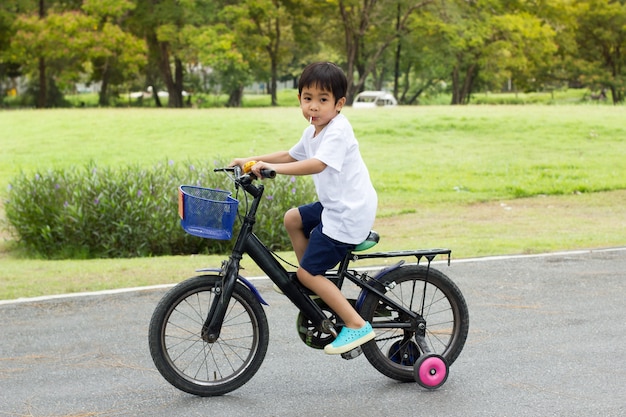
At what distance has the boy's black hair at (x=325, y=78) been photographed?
4758mm

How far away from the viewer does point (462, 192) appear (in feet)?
→ 58.3

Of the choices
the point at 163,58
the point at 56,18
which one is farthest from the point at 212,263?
the point at 163,58

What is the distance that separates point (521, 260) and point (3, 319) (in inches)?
197

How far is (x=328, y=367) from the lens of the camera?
18.6 feet

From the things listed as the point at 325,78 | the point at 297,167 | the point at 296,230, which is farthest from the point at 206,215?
the point at 325,78

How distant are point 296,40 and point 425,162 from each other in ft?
112

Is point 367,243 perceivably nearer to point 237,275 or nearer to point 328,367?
point 237,275

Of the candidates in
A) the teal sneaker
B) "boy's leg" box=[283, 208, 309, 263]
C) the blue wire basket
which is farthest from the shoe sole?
the blue wire basket

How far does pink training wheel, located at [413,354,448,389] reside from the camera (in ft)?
16.9

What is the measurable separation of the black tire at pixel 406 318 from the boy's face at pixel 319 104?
3.41 ft

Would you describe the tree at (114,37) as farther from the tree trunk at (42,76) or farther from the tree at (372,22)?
the tree at (372,22)

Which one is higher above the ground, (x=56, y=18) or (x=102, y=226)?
(x=56, y=18)

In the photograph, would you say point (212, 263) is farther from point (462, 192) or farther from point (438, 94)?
point (438, 94)

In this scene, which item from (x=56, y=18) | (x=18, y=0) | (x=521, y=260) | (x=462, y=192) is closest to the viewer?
(x=521, y=260)
